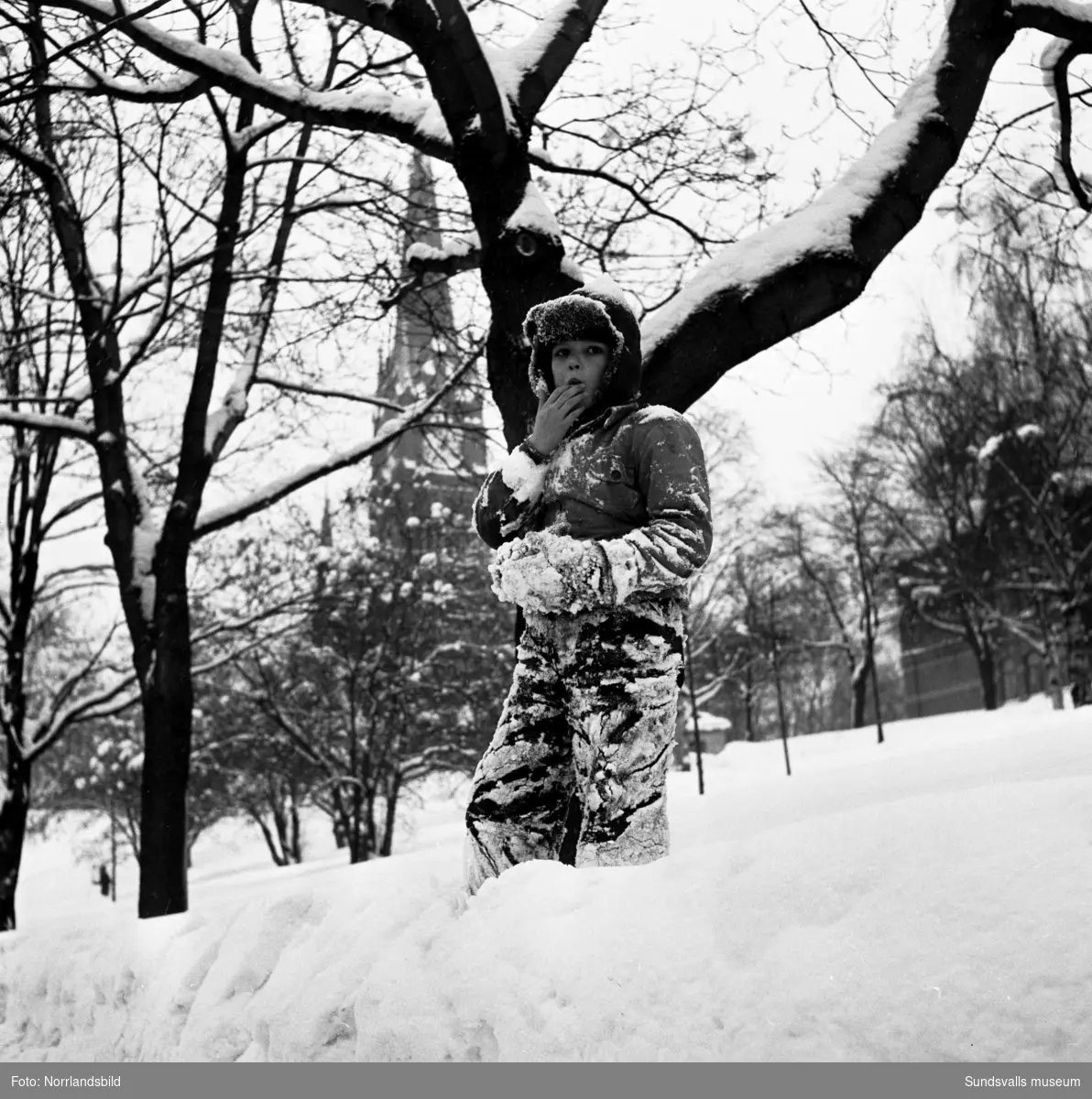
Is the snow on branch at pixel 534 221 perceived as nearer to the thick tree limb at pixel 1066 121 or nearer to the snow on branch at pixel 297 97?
the snow on branch at pixel 297 97

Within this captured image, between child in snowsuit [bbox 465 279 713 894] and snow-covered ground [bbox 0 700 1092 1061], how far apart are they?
1.17 feet

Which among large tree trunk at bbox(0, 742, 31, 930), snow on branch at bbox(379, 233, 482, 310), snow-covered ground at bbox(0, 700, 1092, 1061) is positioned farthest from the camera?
large tree trunk at bbox(0, 742, 31, 930)

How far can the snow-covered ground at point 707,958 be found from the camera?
1683 millimetres

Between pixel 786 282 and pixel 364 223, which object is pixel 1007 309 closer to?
pixel 364 223

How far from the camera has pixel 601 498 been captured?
301 centimetres

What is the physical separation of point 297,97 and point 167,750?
4.44m

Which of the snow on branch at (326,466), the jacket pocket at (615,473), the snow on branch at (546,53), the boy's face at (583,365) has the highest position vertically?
the snow on branch at (546,53)

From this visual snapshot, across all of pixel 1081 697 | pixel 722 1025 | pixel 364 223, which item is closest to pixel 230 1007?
pixel 722 1025

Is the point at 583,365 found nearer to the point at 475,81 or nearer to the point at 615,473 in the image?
the point at 615,473

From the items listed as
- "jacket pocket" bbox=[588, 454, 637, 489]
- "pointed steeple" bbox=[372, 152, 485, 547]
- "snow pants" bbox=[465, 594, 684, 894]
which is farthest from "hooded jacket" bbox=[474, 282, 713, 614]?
"pointed steeple" bbox=[372, 152, 485, 547]

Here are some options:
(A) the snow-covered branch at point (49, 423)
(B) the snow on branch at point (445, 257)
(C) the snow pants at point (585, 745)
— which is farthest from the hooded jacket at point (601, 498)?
(A) the snow-covered branch at point (49, 423)

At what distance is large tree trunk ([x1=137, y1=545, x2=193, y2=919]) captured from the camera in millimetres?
7422

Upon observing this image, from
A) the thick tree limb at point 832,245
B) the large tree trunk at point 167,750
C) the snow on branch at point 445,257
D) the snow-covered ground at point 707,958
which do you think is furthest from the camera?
the large tree trunk at point 167,750

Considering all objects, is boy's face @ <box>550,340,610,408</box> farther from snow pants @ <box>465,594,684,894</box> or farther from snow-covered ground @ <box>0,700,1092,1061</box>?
snow-covered ground @ <box>0,700,1092,1061</box>
